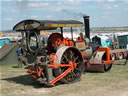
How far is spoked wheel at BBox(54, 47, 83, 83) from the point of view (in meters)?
7.35

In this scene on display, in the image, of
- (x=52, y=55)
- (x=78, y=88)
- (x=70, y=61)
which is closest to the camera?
(x=78, y=88)

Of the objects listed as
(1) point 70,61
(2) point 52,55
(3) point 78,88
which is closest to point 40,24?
(2) point 52,55

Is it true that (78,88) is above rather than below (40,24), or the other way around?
below

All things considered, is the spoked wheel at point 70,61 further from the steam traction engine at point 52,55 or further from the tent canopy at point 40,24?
the tent canopy at point 40,24

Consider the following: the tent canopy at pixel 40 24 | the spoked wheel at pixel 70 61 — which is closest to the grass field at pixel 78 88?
the spoked wheel at pixel 70 61

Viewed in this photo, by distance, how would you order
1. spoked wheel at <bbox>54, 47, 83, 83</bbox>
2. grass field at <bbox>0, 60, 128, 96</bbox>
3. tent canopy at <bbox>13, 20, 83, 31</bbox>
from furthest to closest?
spoked wheel at <bbox>54, 47, 83, 83</bbox> < tent canopy at <bbox>13, 20, 83, 31</bbox> < grass field at <bbox>0, 60, 128, 96</bbox>

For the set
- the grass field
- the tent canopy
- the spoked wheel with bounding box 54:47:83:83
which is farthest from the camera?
the spoked wheel with bounding box 54:47:83:83

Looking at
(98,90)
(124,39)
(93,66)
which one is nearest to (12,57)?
(93,66)

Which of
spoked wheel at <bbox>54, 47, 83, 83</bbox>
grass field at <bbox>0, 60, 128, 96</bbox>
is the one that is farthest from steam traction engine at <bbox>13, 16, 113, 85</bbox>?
grass field at <bbox>0, 60, 128, 96</bbox>

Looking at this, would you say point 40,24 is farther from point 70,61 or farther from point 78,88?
point 78,88

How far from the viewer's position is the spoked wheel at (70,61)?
7348 mm

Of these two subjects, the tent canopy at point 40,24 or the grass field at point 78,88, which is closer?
the grass field at point 78,88

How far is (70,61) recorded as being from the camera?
780 centimetres

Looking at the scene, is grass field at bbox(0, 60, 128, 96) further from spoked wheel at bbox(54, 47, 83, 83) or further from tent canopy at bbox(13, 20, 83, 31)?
tent canopy at bbox(13, 20, 83, 31)
